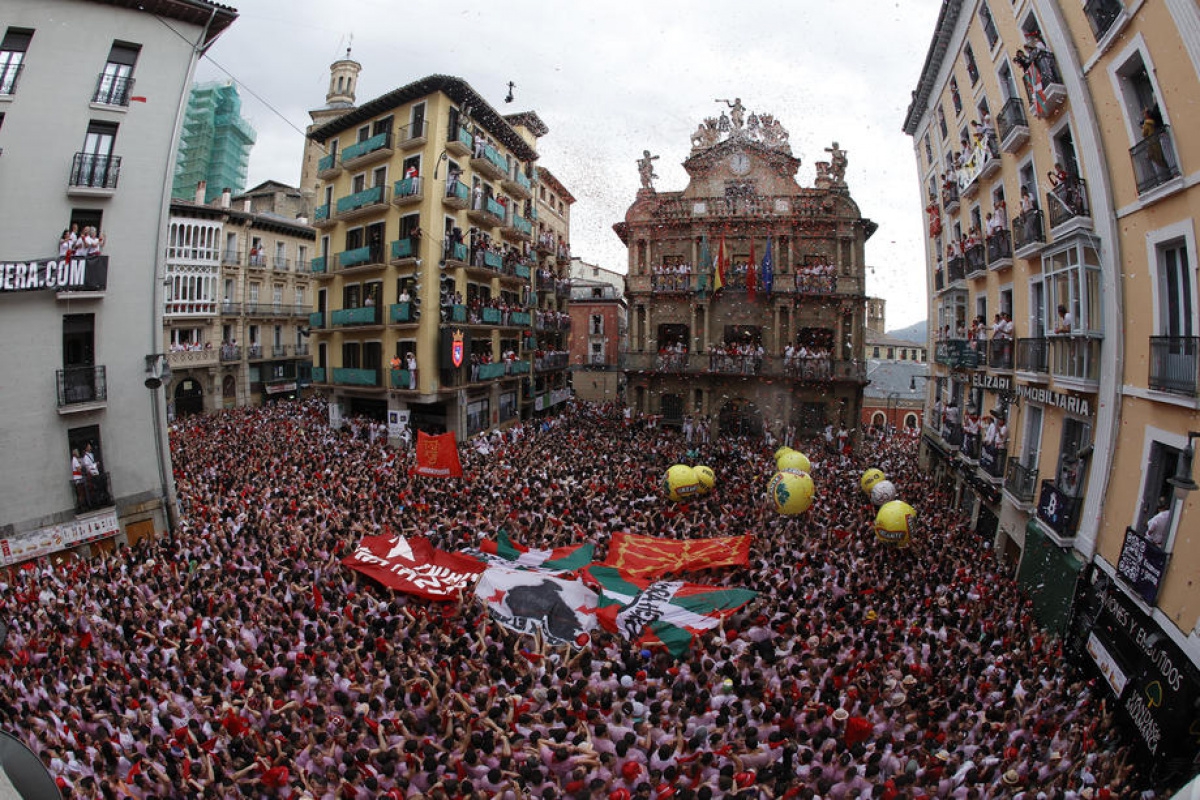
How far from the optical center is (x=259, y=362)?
1511 inches

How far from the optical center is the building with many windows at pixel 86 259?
14203mm

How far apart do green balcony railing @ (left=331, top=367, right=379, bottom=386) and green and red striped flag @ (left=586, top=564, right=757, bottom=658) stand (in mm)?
18473

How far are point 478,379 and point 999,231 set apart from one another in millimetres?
20334

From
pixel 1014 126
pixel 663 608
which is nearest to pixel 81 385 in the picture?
→ pixel 663 608

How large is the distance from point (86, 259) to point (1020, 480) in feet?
74.8

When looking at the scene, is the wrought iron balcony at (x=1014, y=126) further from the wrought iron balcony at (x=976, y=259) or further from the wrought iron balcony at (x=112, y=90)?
the wrought iron balcony at (x=112, y=90)

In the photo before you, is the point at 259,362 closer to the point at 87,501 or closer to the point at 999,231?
the point at 87,501

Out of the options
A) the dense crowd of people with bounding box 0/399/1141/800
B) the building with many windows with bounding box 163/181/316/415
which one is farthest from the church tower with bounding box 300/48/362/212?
the dense crowd of people with bounding box 0/399/1141/800

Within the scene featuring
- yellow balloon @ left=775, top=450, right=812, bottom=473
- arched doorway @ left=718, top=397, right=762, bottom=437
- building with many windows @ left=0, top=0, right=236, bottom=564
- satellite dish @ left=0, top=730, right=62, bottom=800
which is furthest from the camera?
arched doorway @ left=718, top=397, right=762, bottom=437

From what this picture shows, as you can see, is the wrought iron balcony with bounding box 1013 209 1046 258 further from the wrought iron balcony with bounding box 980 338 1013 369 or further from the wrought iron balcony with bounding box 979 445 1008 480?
the wrought iron balcony with bounding box 979 445 1008 480

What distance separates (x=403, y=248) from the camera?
25.6 meters

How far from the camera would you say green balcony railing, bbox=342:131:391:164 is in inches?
1046

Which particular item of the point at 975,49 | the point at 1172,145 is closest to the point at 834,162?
the point at 975,49

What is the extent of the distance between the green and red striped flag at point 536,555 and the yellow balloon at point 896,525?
6.45m
